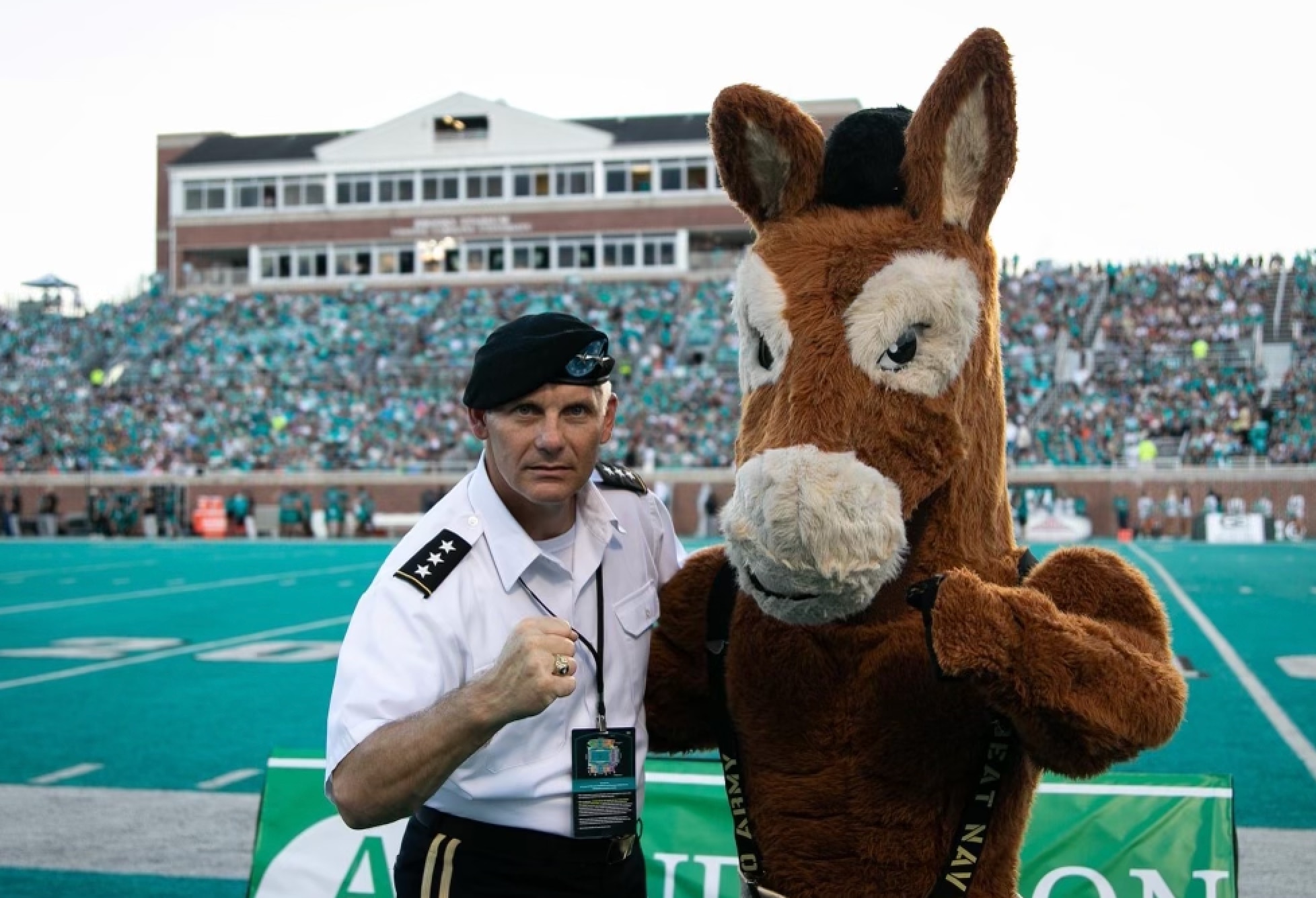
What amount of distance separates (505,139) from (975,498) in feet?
150

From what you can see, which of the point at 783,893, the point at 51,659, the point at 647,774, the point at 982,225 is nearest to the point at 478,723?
the point at 783,893

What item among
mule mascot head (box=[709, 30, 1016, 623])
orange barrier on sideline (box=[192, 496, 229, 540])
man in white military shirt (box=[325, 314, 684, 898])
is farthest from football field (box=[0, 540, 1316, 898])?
orange barrier on sideline (box=[192, 496, 229, 540])

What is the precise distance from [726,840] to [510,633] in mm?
2077

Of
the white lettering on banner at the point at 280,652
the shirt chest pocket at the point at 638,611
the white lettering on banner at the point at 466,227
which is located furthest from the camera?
the white lettering on banner at the point at 466,227

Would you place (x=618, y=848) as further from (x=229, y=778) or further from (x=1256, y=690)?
(x=1256, y=690)

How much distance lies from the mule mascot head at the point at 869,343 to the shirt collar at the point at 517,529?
424mm

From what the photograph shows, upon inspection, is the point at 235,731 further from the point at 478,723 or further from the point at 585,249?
the point at 585,249

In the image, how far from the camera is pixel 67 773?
23.1 ft

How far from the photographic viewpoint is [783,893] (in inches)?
91.1

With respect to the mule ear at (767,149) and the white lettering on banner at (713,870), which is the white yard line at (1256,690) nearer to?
the white lettering on banner at (713,870)

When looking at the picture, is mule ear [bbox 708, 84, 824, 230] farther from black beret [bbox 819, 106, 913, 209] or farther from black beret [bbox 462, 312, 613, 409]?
black beret [bbox 462, 312, 613, 409]

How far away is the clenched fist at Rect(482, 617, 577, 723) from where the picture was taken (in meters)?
2.04

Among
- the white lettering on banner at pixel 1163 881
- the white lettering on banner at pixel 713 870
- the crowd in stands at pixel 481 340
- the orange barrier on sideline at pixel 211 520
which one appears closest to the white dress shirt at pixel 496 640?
the white lettering on banner at pixel 713 870

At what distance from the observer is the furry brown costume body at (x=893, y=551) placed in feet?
6.63
